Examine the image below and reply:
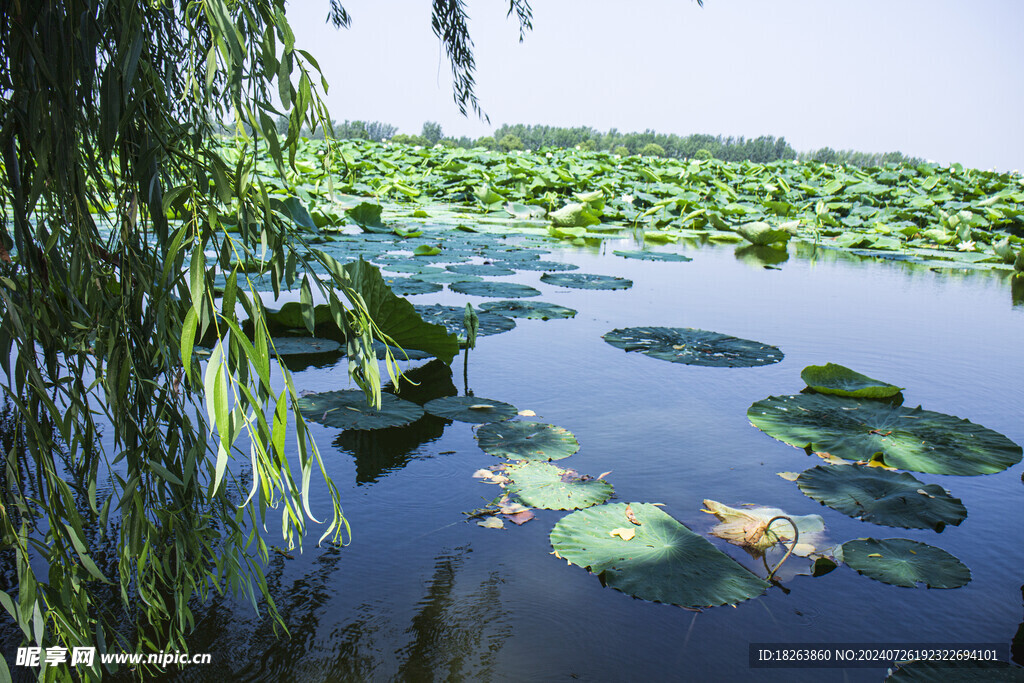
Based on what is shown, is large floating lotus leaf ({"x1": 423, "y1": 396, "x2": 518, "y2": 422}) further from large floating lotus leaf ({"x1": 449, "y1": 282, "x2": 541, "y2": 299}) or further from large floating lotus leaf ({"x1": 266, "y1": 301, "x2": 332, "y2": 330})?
large floating lotus leaf ({"x1": 449, "y1": 282, "x2": 541, "y2": 299})

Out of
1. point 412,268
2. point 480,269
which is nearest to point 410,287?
point 412,268

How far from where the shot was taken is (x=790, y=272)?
5047 mm

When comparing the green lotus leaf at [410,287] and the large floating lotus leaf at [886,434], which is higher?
the green lotus leaf at [410,287]

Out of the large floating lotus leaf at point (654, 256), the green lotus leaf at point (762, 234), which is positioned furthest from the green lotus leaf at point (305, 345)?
the green lotus leaf at point (762, 234)

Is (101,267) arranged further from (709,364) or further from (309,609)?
(709,364)

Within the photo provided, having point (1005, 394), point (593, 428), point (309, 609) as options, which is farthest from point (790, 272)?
point (309, 609)

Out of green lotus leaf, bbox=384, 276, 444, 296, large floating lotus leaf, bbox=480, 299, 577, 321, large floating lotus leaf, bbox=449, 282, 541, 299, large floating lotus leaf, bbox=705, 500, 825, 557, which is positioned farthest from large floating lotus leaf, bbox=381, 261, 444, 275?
large floating lotus leaf, bbox=705, 500, 825, 557

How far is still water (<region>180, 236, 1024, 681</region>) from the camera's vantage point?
1011 mm

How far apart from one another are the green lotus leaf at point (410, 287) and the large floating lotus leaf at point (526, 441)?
5.68 feet

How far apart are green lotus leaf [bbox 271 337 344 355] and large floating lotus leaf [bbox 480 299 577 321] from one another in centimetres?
83

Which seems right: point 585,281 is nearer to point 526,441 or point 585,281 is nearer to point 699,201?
point 526,441

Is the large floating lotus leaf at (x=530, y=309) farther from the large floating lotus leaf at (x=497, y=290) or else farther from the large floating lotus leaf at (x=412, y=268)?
the large floating lotus leaf at (x=412, y=268)

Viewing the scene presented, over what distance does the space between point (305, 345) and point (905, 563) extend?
1884mm

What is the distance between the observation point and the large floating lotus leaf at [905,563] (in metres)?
1.21
